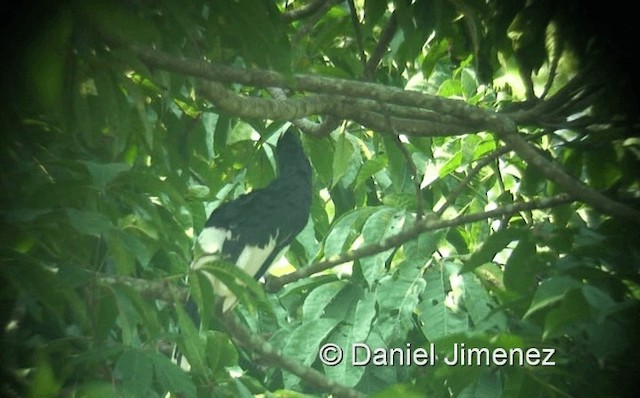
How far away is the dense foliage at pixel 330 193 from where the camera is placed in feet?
2.27

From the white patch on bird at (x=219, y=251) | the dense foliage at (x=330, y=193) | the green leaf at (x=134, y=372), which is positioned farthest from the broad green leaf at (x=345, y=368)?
the green leaf at (x=134, y=372)

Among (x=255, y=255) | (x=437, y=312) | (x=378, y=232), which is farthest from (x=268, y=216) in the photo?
(x=437, y=312)

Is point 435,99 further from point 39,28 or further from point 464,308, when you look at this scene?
point 39,28

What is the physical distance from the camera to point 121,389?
708 mm

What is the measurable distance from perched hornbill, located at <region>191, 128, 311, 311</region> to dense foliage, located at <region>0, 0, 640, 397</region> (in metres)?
0.02

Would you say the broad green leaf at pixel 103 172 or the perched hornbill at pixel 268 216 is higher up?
the perched hornbill at pixel 268 216

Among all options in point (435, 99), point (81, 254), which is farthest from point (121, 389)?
point (435, 99)

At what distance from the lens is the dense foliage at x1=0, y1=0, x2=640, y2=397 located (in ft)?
2.27

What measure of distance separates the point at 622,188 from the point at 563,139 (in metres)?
0.09

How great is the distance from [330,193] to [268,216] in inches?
4.9

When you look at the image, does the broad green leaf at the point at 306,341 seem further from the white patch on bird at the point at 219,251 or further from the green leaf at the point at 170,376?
the green leaf at the point at 170,376

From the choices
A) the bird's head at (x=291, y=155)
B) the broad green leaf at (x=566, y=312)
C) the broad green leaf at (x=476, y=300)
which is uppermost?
the bird's head at (x=291, y=155)

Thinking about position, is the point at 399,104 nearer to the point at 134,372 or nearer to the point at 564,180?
the point at 564,180

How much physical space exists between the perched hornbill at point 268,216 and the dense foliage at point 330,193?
0.06 ft
